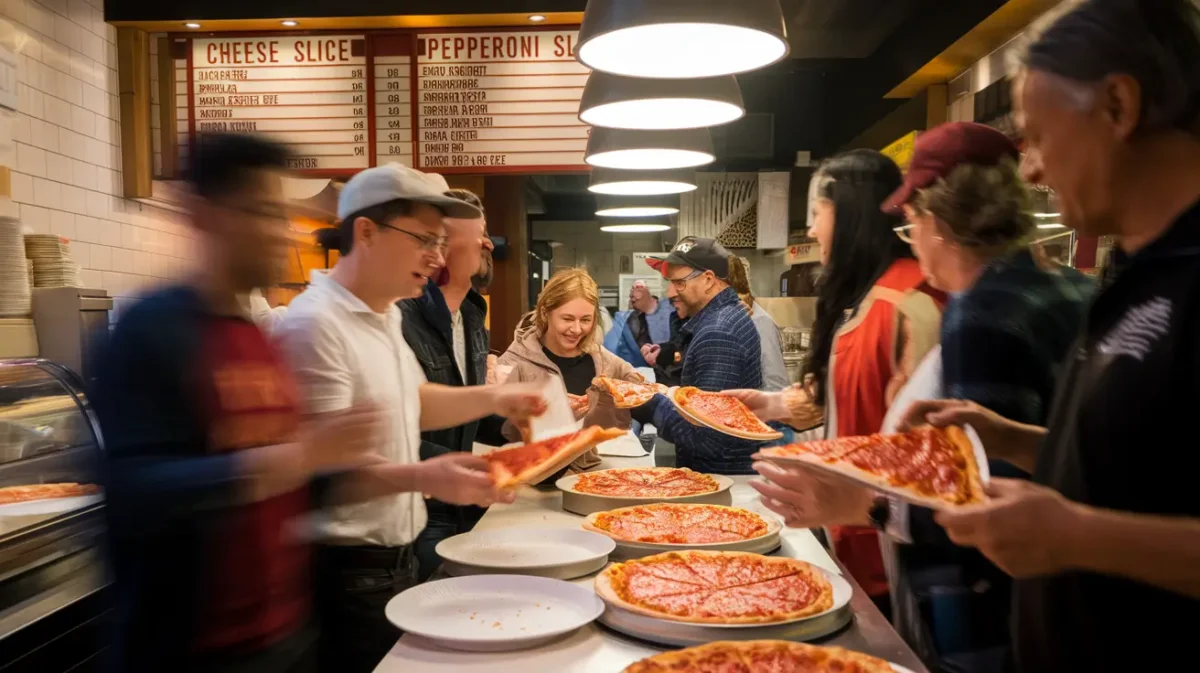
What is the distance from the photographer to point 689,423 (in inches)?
151

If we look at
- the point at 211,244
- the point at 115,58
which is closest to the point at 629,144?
the point at 211,244

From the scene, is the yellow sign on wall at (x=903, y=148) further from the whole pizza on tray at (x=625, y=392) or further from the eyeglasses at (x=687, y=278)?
the whole pizza on tray at (x=625, y=392)

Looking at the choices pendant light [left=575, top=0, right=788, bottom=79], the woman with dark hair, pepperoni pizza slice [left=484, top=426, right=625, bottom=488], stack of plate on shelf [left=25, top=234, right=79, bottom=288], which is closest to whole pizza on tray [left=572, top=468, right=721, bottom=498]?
pepperoni pizza slice [left=484, top=426, right=625, bottom=488]

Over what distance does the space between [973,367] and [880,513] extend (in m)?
0.41

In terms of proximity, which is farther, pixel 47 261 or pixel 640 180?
pixel 640 180

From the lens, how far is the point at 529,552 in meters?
2.50

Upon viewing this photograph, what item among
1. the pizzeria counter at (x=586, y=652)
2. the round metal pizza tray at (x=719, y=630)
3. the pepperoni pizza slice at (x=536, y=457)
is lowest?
the pizzeria counter at (x=586, y=652)

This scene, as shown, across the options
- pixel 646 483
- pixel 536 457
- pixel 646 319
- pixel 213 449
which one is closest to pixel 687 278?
pixel 646 483

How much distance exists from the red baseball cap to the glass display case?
2.23m

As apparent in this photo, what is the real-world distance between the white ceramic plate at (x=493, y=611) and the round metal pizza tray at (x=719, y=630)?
97 mm

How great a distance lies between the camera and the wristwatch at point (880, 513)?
6.55 feet

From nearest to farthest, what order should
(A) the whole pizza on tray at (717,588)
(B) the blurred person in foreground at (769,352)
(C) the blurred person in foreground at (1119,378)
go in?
(C) the blurred person in foreground at (1119,378) → (A) the whole pizza on tray at (717,588) → (B) the blurred person in foreground at (769,352)

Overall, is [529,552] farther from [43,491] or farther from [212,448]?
[43,491]

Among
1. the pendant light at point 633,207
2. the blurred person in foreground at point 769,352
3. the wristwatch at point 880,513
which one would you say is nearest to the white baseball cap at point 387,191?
the wristwatch at point 880,513
